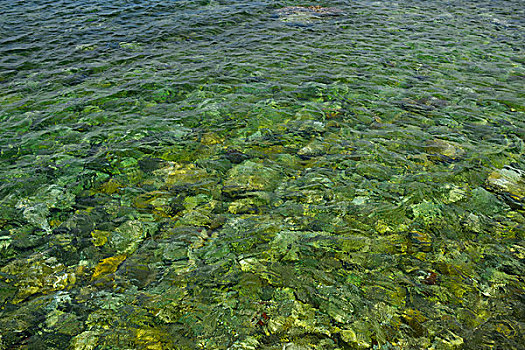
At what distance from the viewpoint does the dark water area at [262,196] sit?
213 inches

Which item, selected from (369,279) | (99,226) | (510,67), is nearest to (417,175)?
(369,279)

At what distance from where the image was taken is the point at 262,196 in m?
7.90

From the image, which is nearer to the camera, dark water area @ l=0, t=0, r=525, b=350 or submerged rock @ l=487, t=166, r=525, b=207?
dark water area @ l=0, t=0, r=525, b=350

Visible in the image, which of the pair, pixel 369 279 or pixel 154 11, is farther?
pixel 154 11

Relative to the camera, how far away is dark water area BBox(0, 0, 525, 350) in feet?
17.7

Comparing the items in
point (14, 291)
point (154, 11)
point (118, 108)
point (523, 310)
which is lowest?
point (523, 310)

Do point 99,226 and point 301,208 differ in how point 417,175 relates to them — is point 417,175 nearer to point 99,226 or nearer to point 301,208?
point 301,208

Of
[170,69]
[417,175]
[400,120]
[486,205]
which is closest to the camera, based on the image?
[486,205]

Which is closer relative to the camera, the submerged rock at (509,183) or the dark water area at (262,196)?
the dark water area at (262,196)

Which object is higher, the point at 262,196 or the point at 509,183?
the point at 262,196

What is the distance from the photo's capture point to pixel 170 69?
14.0 m

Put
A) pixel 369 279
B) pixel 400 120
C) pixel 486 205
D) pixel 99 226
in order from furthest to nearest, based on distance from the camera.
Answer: pixel 400 120 < pixel 486 205 < pixel 99 226 < pixel 369 279

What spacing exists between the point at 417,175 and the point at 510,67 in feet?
31.4

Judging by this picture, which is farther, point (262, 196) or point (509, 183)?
point (509, 183)
